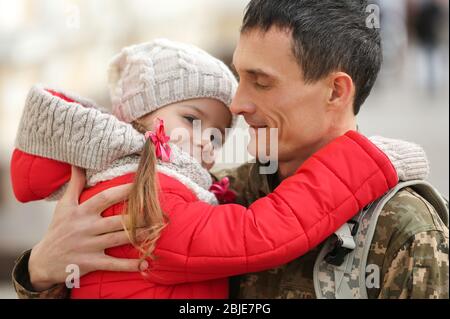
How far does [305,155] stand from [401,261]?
508mm

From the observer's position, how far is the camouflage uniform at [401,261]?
1.78 m

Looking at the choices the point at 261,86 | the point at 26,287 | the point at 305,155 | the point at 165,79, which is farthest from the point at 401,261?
the point at 26,287

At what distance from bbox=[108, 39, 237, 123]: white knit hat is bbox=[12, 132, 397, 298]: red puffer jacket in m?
0.34

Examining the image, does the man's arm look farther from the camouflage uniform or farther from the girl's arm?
the camouflage uniform

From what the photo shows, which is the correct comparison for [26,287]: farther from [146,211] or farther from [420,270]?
[420,270]

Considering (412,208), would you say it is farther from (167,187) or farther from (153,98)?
(153,98)

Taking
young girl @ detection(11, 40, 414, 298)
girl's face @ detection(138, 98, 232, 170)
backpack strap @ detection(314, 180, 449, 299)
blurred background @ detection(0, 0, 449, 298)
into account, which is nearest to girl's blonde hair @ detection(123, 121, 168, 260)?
young girl @ detection(11, 40, 414, 298)

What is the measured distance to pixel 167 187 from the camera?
199 centimetres

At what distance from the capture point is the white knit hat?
219 cm

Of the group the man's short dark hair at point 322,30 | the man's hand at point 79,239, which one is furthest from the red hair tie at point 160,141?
the man's short dark hair at point 322,30

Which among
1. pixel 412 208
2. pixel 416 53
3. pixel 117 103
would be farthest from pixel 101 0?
pixel 412 208

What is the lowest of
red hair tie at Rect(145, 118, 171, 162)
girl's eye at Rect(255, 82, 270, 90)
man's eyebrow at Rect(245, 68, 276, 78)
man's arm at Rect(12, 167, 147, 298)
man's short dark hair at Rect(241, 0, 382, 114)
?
man's arm at Rect(12, 167, 147, 298)

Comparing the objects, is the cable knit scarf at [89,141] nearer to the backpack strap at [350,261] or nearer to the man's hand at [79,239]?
the man's hand at [79,239]
